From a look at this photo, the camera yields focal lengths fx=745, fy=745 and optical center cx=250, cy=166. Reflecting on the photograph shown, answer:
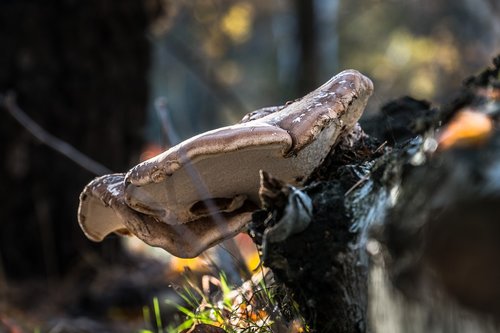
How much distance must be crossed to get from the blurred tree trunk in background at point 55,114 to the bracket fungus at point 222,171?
440 cm

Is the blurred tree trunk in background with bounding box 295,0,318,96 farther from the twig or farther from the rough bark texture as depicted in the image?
the rough bark texture

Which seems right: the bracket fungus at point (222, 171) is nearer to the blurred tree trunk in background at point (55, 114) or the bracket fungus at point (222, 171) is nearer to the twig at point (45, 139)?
the twig at point (45, 139)

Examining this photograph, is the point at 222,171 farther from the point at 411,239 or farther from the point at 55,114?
the point at 55,114

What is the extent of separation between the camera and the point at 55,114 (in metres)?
6.75

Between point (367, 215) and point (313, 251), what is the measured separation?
0.17 m

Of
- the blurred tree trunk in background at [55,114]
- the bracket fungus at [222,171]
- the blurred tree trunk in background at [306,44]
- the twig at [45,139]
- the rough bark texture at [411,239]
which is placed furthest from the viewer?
the blurred tree trunk in background at [306,44]

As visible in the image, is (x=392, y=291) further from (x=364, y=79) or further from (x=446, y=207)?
(x=364, y=79)

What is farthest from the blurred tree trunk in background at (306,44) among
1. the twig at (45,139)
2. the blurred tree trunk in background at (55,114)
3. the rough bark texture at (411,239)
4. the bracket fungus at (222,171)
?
the rough bark texture at (411,239)

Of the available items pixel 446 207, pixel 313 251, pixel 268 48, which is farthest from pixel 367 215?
pixel 268 48

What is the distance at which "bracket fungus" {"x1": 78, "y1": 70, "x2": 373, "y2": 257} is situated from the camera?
6.71 ft

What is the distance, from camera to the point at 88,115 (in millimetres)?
6859

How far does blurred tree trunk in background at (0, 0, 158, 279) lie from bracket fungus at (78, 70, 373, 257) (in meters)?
4.40

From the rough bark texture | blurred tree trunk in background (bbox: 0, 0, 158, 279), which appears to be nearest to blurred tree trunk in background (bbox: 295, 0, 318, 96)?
blurred tree trunk in background (bbox: 0, 0, 158, 279)

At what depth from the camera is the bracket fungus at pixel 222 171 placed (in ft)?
6.71
